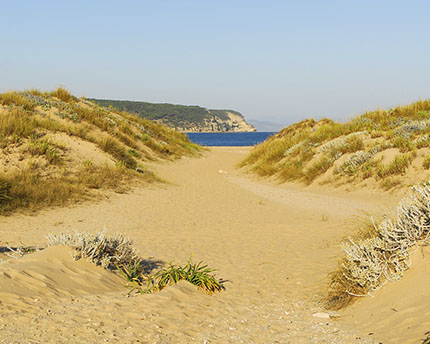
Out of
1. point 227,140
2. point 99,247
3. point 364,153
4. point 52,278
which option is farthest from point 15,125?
point 227,140

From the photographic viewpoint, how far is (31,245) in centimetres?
805

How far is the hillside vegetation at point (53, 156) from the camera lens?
12.5m

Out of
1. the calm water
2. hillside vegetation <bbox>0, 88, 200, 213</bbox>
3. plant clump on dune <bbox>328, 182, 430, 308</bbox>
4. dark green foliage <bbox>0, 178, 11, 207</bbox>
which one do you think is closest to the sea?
the calm water

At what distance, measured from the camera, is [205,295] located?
5.51 m

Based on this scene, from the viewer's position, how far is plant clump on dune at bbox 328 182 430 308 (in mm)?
4848

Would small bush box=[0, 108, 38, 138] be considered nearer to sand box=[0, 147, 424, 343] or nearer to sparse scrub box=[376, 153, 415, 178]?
sand box=[0, 147, 424, 343]

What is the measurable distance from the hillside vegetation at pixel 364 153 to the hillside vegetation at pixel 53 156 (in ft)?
25.6

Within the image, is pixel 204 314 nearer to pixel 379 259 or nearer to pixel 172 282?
pixel 172 282

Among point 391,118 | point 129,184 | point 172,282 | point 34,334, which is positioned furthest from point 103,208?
point 391,118

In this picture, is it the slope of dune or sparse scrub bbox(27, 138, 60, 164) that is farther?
sparse scrub bbox(27, 138, 60, 164)

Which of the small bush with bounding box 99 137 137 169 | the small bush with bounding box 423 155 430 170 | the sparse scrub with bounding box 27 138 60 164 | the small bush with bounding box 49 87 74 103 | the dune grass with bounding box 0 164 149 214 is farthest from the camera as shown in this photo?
the small bush with bounding box 49 87 74 103

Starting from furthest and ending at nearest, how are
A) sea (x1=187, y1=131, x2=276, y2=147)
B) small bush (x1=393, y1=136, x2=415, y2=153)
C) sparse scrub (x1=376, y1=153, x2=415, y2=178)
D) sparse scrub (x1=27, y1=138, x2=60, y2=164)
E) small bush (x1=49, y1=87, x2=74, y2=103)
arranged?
sea (x1=187, y1=131, x2=276, y2=147)
small bush (x1=49, y1=87, x2=74, y2=103)
small bush (x1=393, y1=136, x2=415, y2=153)
sparse scrub (x1=27, y1=138, x2=60, y2=164)
sparse scrub (x1=376, y1=153, x2=415, y2=178)

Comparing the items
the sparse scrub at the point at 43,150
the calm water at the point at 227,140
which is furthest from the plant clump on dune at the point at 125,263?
the calm water at the point at 227,140

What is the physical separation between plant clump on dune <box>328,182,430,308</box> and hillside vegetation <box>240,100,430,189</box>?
32.7 feet
